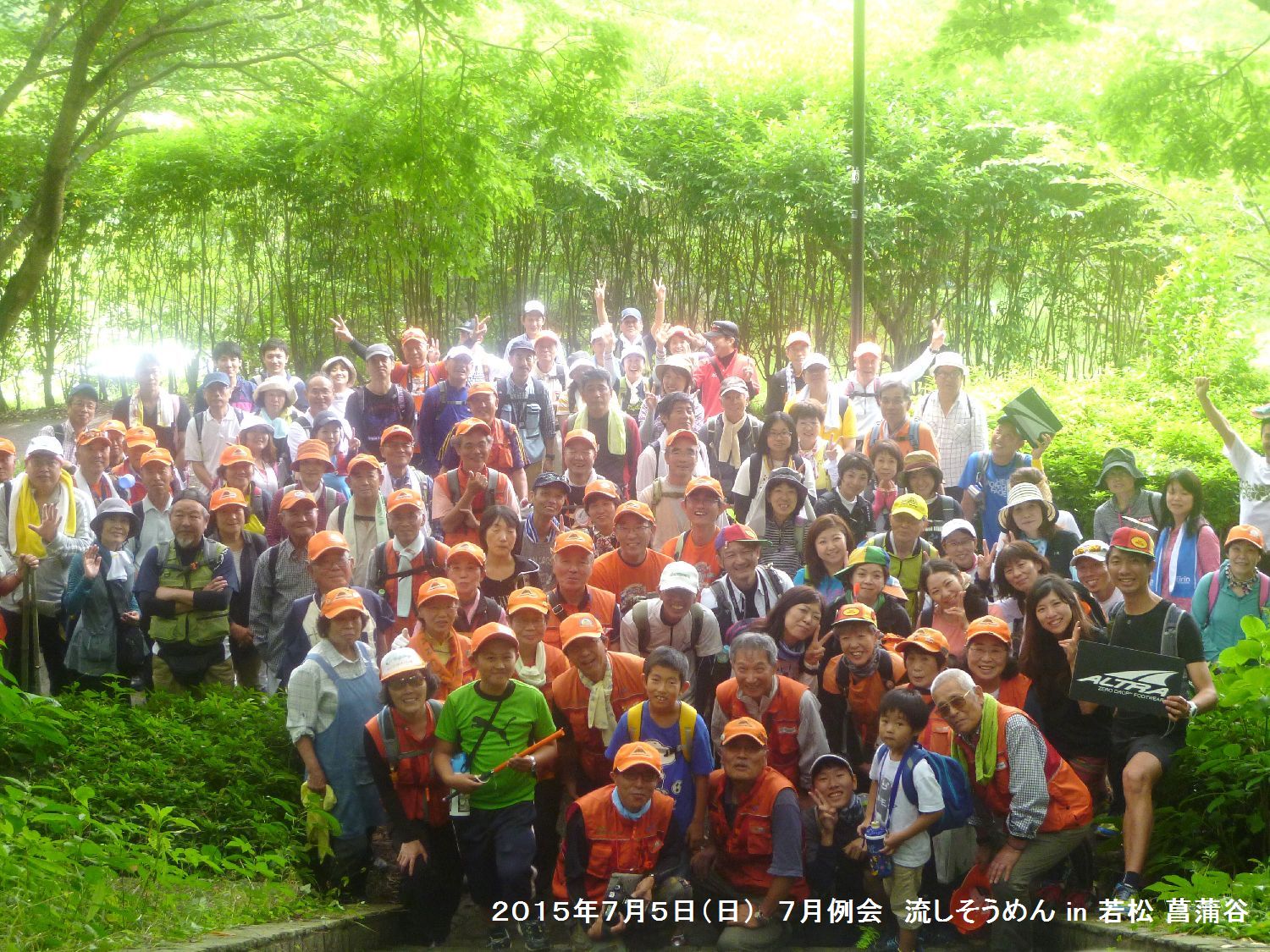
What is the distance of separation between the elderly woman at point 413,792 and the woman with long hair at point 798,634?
1745 mm

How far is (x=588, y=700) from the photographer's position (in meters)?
6.30

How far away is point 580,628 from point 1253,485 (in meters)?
4.52

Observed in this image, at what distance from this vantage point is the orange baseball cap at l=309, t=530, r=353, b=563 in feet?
22.0

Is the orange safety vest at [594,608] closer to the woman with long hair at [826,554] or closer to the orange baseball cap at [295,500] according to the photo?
the woman with long hair at [826,554]

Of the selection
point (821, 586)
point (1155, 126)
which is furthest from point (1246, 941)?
point (1155, 126)

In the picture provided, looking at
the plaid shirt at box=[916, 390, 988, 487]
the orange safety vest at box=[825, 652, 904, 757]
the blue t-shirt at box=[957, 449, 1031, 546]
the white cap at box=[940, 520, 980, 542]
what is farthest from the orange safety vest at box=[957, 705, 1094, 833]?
the plaid shirt at box=[916, 390, 988, 487]

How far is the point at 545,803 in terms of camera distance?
20.6 ft

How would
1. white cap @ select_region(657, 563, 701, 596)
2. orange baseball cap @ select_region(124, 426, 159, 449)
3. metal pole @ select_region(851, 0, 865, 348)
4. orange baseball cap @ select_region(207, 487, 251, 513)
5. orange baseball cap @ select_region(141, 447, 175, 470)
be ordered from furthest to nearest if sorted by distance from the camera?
metal pole @ select_region(851, 0, 865, 348), orange baseball cap @ select_region(124, 426, 159, 449), orange baseball cap @ select_region(141, 447, 175, 470), orange baseball cap @ select_region(207, 487, 251, 513), white cap @ select_region(657, 563, 701, 596)

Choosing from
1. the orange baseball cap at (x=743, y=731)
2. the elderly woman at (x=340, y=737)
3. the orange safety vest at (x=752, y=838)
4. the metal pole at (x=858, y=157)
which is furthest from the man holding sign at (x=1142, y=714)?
the metal pole at (x=858, y=157)

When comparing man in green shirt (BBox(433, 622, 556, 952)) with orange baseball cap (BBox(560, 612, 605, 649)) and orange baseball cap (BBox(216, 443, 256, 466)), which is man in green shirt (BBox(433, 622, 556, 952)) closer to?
orange baseball cap (BBox(560, 612, 605, 649))

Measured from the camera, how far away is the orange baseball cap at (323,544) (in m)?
6.69

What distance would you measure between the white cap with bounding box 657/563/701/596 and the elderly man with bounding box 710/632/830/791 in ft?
1.63

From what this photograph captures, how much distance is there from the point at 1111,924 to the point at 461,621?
3.33 metres

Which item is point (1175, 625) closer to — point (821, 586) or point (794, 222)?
point (821, 586)
